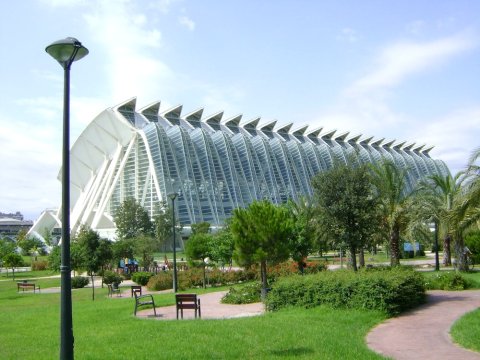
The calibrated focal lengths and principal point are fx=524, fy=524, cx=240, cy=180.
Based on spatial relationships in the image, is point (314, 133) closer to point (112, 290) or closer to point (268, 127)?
point (268, 127)

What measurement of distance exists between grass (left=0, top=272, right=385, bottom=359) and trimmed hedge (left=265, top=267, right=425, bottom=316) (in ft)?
1.54

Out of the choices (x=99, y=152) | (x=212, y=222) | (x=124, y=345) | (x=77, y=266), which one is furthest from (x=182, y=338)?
(x=99, y=152)

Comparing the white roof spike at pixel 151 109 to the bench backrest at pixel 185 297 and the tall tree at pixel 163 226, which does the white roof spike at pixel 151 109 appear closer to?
the tall tree at pixel 163 226

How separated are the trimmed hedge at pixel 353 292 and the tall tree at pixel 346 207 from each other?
20.7 feet

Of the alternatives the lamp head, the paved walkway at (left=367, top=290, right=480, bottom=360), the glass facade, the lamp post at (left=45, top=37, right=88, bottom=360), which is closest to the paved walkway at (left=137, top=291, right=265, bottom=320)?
the paved walkway at (left=367, top=290, right=480, bottom=360)

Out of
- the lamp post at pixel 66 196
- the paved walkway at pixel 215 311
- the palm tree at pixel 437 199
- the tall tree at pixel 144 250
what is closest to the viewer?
the lamp post at pixel 66 196

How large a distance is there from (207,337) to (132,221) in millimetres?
50012

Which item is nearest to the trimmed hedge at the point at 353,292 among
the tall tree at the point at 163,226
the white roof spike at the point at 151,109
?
the tall tree at the point at 163,226

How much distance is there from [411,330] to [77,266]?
22377mm

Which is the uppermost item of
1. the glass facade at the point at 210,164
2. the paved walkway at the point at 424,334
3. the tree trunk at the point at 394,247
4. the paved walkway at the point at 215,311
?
the glass facade at the point at 210,164

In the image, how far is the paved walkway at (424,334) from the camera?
29.2ft

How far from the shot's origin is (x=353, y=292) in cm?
1359

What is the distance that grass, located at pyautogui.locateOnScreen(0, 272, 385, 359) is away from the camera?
29.6 feet

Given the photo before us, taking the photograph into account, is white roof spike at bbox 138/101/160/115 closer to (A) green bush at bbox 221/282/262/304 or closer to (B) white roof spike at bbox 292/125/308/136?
(B) white roof spike at bbox 292/125/308/136
